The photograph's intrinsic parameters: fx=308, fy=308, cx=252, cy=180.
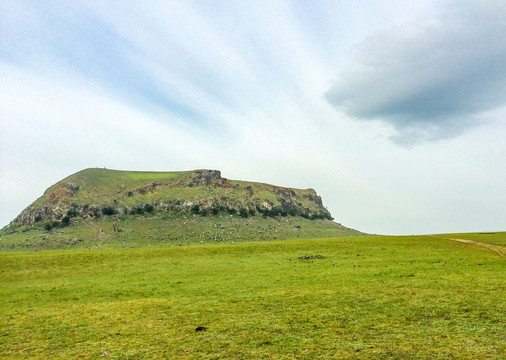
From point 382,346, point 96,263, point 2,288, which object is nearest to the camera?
point 382,346

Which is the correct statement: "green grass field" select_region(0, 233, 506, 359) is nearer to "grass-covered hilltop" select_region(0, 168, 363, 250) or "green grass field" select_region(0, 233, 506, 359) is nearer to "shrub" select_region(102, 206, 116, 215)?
"grass-covered hilltop" select_region(0, 168, 363, 250)

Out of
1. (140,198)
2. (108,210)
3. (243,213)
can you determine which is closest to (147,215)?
(140,198)

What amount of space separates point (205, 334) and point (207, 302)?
282 inches

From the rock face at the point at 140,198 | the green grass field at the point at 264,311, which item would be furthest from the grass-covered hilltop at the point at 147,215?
the green grass field at the point at 264,311

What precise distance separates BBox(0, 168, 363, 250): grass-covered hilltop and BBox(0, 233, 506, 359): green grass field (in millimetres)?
84672

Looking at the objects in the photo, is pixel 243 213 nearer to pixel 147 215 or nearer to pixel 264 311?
pixel 147 215

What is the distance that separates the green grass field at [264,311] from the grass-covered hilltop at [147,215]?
84.7 metres

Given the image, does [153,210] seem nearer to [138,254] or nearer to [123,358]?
[138,254]

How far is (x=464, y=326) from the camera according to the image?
47.3 feet

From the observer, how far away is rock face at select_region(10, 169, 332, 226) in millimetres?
155875

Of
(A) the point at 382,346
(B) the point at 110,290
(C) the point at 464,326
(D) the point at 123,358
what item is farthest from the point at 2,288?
(C) the point at 464,326

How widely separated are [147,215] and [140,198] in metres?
A: 17.9

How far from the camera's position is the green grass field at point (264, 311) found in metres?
13.0

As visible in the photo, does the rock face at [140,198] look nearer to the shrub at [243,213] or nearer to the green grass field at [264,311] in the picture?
the shrub at [243,213]
